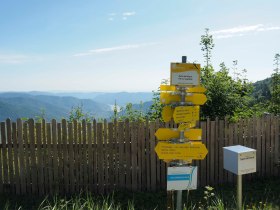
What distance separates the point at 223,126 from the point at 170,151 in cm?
361

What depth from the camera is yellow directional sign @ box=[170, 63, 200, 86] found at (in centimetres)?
421

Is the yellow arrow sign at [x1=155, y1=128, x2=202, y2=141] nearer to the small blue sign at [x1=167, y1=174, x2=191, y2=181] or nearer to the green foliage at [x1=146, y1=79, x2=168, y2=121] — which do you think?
the small blue sign at [x1=167, y1=174, x2=191, y2=181]

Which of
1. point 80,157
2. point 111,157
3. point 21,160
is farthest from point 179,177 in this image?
point 21,160

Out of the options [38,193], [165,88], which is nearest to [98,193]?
[38,193]

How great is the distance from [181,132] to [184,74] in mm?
744

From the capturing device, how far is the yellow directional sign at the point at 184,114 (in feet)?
13.9

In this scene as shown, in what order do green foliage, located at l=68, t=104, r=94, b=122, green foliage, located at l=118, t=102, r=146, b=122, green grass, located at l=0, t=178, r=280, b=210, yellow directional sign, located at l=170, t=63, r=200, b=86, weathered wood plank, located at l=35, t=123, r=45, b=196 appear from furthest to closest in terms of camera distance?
1. green foliage, located at l=68, t=104, r=94, b=122
2. green foliage, located at l=118, t=102, r=146, b=122
3. weathered wood plank, located at l=35, t=123, r=45, b=196
4. green grass, located at l=0, t=178, r=280, b=210
5. yellow directional sign, located at l=170, t=63, r=200, b=86

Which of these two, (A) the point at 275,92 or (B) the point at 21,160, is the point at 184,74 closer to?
(B) the point at 21,160

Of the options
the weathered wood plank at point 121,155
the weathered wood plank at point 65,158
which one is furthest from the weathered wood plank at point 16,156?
the weathered wood plank at point 121,155

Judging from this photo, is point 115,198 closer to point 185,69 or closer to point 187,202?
point 187,202

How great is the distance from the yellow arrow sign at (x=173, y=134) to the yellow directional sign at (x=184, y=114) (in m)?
0.21

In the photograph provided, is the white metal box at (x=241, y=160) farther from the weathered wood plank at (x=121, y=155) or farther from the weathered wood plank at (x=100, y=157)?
the weathered wood plank at (x=100, y=157)

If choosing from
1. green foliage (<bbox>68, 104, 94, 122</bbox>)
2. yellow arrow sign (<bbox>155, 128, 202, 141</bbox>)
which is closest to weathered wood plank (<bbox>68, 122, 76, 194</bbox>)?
green foliage (<bbox>68, 104, 94, 122</bbox>)

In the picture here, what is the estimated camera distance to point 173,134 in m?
4.39
